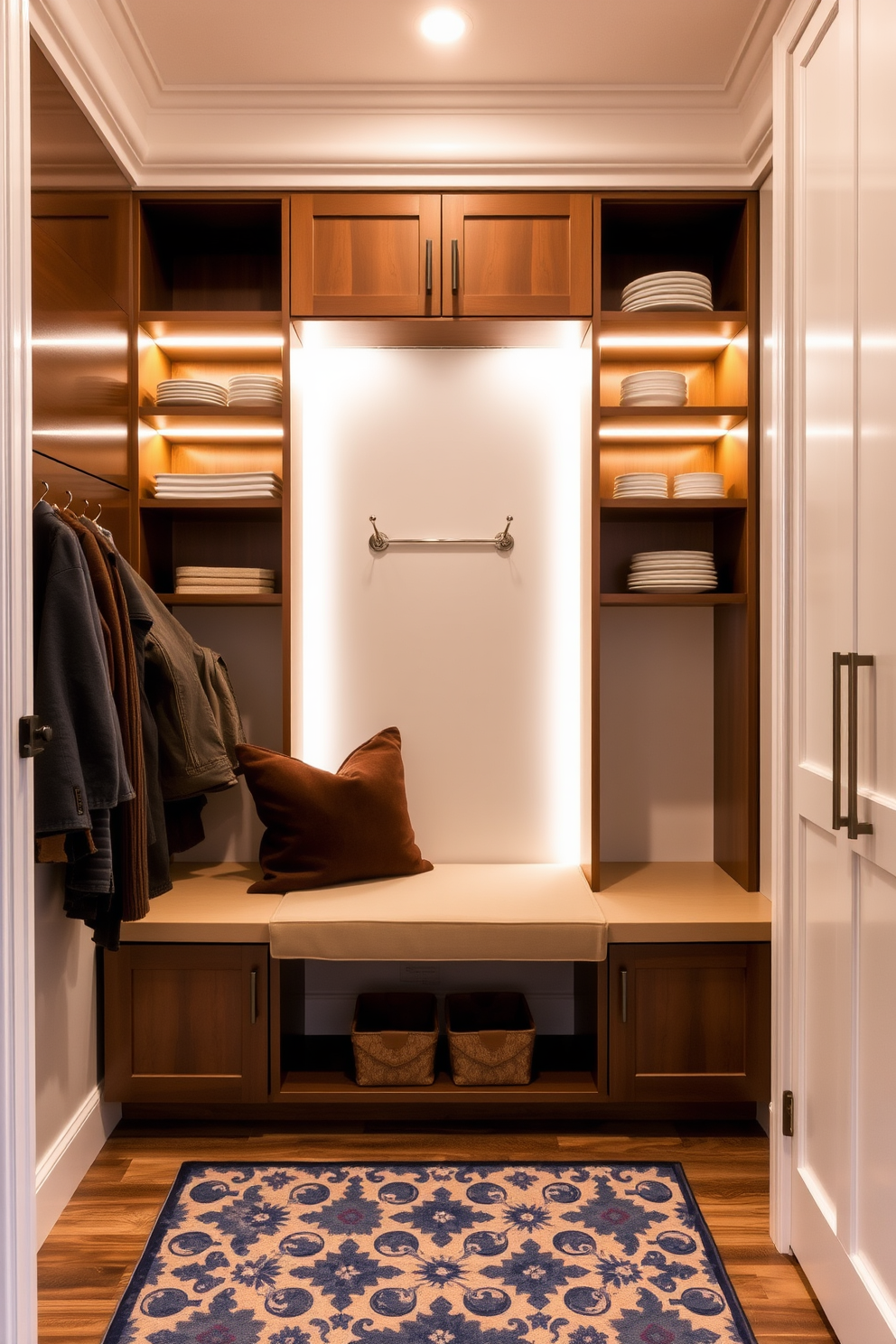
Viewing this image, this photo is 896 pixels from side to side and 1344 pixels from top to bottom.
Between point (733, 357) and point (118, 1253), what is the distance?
9.21 ft

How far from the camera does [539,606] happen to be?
10.0 ft

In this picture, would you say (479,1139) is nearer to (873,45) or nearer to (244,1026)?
(244,1026)

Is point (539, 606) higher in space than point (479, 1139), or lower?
higher

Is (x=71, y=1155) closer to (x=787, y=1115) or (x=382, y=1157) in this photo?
(x=382, y=1157)

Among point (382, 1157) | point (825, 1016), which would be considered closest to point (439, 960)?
point (382, 1157)

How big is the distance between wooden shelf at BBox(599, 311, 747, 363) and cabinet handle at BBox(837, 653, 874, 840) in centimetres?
144

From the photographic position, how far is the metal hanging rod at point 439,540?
9.93ft

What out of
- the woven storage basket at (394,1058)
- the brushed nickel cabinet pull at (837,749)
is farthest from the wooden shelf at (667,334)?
the woven storage basket at (394,1058)

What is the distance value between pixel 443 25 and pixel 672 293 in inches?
36.1

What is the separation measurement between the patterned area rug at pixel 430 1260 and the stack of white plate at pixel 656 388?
6.87 ft

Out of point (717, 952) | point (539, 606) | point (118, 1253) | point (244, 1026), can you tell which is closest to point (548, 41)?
point (539, 606)

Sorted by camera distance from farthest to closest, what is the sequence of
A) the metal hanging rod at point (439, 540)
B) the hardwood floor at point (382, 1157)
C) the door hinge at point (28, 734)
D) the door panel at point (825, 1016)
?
the metal hanging rod at point (439, 540) < the hardwood floor at point (382, 1157) < the door panel at point (825, 1016) < the door hinge at point (28, 734)

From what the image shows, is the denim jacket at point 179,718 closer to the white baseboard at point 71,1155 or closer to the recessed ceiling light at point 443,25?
the white baseboard at point 71,1155

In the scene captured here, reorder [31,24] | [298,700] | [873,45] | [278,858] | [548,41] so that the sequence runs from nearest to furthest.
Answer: [873,45], [31,24], [548,41], [278,858], [298,700]
